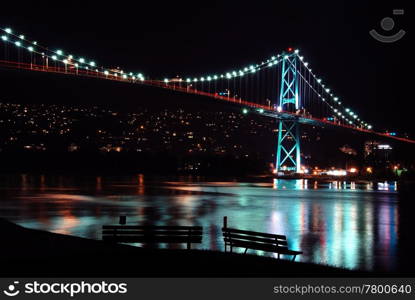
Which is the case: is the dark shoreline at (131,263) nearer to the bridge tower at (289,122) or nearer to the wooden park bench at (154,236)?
the wooden park bench at (154,236)

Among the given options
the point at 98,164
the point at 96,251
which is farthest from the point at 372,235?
the point at 98,164

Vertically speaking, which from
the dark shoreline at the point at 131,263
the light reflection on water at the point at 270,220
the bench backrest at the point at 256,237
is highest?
the bench backrest at the point at 256,237

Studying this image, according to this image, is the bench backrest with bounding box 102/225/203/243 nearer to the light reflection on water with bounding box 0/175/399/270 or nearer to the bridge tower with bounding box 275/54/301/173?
the light reflection on water with bounding box 0/175/399/270

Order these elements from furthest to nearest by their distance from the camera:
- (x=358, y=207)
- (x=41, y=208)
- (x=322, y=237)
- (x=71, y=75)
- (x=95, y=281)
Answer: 1. (x=71, y=75)
2. (x=358, y=207)
3. (x=41, y=208)
4. (x=322, y=237)
5. (x=95, y=281)

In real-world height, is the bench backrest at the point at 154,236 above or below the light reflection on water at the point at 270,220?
above

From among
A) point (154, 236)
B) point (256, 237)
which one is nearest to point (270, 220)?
point (256, 237)

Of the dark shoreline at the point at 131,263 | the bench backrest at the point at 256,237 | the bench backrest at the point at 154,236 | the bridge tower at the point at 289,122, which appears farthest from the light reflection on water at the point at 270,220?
the bridge tower at the point at 289,122

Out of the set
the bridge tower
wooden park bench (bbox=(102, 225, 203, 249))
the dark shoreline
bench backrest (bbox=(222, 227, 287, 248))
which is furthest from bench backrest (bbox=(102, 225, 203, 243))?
the bridge tower

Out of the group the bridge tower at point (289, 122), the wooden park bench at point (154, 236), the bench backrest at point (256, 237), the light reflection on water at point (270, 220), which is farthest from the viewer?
the bridge tower at point (289, 122)

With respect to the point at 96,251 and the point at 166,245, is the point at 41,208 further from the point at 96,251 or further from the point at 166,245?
the point at 96,251

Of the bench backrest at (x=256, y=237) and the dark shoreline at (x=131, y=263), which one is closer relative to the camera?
the dark shoreline at (x=131, y=263)

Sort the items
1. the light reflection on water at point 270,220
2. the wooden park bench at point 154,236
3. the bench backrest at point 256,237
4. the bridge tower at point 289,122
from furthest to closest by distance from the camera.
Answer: the bridge tower at point 289,122, the light reflection on water at point 270,220, the wooden park bench at point 154,236, the bench backrest at point 256,237
